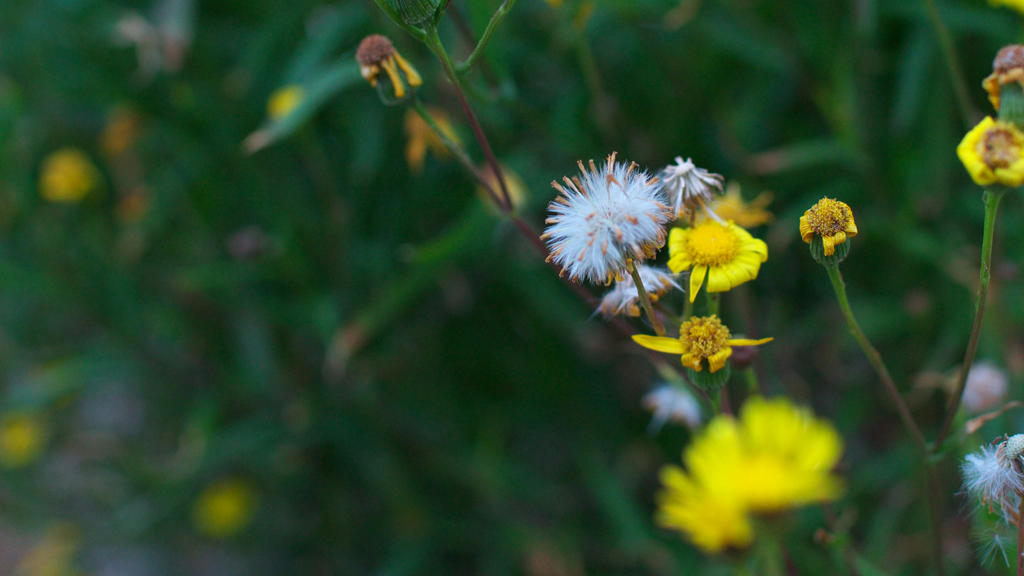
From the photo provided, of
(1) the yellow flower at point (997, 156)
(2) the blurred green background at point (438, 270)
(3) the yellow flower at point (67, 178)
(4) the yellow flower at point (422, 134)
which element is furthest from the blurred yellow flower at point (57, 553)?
(1) the yellow flower at point (997, 156)

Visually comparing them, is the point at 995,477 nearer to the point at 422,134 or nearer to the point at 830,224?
the point at 830,224

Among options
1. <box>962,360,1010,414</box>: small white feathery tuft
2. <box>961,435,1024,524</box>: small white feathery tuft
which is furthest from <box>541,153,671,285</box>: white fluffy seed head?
<box>962,360,1010,414</box>: small white feathery tuft

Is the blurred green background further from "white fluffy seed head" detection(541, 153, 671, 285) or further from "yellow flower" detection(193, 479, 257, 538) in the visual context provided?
"white fluffy seed head" detection(541, 153, 671, 285)

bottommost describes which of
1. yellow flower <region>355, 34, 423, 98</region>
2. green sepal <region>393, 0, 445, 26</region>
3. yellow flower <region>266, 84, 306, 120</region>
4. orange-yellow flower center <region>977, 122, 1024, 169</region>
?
orange-yellow flower center <region>977, 122, 1024, 169</region>

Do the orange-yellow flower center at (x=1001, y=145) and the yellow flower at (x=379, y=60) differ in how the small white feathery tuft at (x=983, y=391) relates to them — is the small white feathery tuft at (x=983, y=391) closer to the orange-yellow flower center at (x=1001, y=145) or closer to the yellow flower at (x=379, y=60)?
the orange-yellow flower center at (x=1001, y=145)

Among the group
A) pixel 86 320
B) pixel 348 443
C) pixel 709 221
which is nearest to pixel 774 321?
pixel 709 221

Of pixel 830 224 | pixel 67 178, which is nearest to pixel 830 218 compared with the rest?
pixel 830 224

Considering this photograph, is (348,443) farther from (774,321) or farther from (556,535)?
(774,321)
